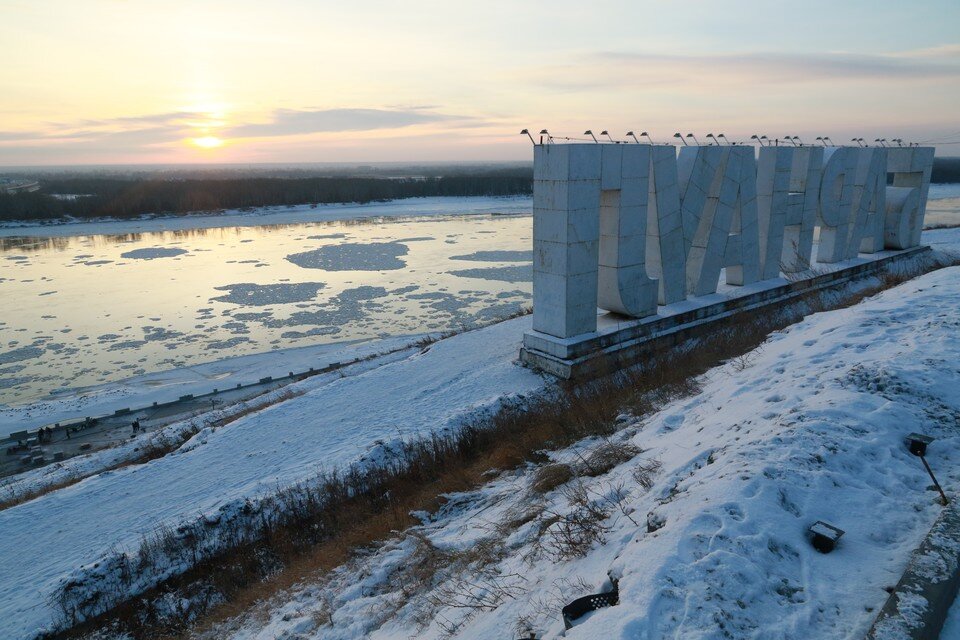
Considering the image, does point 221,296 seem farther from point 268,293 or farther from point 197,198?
point 197,198

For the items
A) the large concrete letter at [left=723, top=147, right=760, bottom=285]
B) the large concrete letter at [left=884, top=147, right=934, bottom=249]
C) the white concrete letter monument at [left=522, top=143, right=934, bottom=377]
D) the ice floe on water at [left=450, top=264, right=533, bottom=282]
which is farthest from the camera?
the ice floe on water at [left=450, top=264, right=533, bottom=282]

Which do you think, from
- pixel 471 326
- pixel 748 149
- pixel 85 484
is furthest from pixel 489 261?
pixel 85 484

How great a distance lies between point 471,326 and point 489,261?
37.6ft

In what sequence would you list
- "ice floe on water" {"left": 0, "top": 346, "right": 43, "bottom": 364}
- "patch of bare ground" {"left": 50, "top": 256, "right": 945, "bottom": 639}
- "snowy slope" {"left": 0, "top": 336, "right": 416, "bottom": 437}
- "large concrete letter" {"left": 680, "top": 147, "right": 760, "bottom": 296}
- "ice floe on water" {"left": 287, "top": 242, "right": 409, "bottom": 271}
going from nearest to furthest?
"patch of bare ground" {"left": 50, "top": 256, "right": 945, "bottom": 639}
"snowy slope" {"left": 0, "top": 336, "right": 416, "bottom": 437}
"large concrete letter" {"left": 680, "top": 147, "right": 760, "bottom": 296}
"ice floe on water" {"left": 0, "top": 346, "right": 43, "bottom": 364}
"ice floe on water" {"left": 287, "top": 242, "right": 409, "bottom": 271}

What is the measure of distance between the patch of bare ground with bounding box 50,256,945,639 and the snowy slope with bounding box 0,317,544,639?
0.66 metres

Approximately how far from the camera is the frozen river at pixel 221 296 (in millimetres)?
16594

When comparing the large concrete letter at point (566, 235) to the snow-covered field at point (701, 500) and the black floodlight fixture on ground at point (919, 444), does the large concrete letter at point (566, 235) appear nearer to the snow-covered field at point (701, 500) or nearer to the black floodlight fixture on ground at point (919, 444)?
the snow-covered field at point (701, 500)

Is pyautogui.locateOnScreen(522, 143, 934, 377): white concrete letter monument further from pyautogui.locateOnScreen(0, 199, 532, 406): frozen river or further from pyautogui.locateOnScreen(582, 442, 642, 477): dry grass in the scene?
pyautogui.locateOnScreen(0, 199, 532, 406): frozen river

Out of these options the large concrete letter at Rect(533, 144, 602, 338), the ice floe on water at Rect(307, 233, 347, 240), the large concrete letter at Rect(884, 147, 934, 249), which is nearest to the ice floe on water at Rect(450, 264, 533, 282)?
the large concrete letter at Rect(884, 147, 934, 249)

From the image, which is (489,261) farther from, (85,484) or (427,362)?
(85,484)

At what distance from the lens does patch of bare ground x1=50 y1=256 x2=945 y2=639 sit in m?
6.11

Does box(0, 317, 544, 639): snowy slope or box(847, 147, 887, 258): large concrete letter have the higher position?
box(847, 147, 887, 258): large concrete letter

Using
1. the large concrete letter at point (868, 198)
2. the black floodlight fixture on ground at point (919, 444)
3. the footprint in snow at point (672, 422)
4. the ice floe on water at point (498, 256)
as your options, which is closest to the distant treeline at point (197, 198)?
the ice floe on water at point (498, 256)

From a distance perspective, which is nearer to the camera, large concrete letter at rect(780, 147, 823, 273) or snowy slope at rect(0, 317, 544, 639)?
snowy slope at rect(0, 317, 544, 639)
